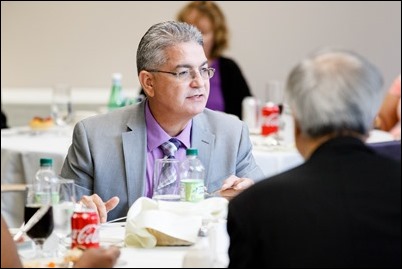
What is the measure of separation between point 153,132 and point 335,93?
1834mm

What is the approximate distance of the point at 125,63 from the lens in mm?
9047

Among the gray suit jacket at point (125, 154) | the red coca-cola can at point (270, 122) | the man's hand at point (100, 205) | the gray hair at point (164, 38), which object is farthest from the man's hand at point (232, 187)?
the red coca-cola can at point (270, 122)

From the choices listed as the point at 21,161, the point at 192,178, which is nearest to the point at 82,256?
the point at 192,178

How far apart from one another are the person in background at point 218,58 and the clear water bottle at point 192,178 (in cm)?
376

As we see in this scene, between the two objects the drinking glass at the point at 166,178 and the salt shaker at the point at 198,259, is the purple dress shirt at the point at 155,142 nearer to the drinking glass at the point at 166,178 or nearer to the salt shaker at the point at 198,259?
the drinking glass at the point at 166,178

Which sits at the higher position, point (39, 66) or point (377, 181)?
point (377, 181)

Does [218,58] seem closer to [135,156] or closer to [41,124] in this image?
[41,124]

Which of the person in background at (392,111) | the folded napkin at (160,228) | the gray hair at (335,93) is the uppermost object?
the gray hair at (335,93)

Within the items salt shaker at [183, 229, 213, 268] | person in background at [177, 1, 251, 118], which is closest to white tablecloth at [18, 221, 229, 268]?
salt shaker at [183, 229, 213, 268]

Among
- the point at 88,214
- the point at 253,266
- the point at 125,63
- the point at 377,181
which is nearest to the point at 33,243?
the point at 88,214

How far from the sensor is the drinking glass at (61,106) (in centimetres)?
727

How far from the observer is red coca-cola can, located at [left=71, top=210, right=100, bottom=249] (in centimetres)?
317

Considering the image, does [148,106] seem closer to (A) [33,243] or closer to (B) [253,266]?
(A) [33,243]

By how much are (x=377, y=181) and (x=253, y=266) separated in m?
0.36
